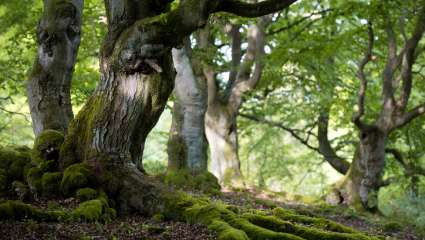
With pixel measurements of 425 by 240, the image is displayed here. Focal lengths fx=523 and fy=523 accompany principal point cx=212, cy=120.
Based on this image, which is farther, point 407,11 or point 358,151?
point 358,151

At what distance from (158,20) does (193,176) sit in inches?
272

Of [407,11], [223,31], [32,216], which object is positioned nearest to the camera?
[32,216]

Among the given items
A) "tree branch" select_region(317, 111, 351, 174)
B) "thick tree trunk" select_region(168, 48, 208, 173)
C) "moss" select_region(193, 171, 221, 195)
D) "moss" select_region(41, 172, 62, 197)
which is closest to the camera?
"moss" select_region(41, 172, 62, 197)

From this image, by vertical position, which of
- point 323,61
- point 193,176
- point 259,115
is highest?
point 323,61

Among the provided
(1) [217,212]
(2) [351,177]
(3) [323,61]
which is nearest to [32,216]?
(1) [217,212]

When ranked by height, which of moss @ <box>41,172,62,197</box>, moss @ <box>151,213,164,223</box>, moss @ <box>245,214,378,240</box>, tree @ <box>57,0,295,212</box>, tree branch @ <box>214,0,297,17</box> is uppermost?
tree branch @ <box>214,0,297,17</box>

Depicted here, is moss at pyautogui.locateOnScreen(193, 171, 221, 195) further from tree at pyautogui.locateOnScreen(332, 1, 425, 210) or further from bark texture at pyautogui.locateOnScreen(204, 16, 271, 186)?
tree at pyautogui.locateOnScreen(332, 1, 425, 210)

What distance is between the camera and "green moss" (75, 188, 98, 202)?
710 centimetres

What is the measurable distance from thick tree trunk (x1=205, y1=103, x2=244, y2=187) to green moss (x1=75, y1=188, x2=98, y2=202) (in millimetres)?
9786

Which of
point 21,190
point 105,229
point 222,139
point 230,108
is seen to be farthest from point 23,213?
point 230,108

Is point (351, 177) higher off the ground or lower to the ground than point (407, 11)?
lower

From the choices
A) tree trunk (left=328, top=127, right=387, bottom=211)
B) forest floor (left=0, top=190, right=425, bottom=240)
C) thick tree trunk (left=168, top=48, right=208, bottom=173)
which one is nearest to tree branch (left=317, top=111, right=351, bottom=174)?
tree trunk (left=328, top=127, right=387, bottom=211)

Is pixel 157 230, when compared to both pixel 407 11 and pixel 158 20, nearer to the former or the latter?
pixel 158 20

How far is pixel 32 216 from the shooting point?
6145 mm
